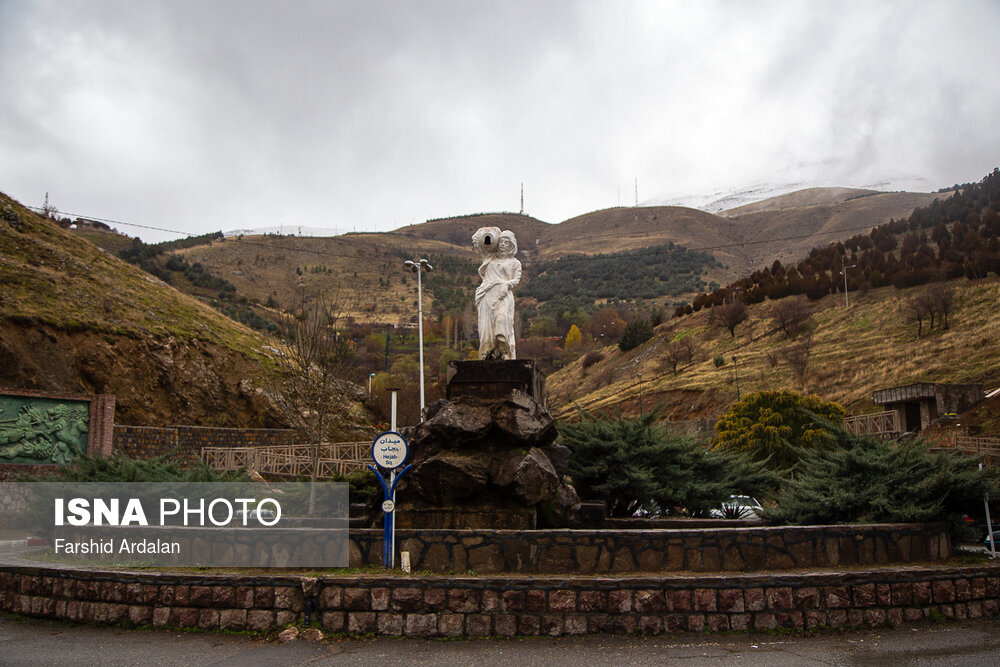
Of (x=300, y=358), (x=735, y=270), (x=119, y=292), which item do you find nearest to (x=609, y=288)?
(x=735, y=270)

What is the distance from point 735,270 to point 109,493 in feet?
362

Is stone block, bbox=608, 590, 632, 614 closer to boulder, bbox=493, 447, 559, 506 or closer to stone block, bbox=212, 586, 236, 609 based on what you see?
boulder, bbox=493, 447, 559, 506

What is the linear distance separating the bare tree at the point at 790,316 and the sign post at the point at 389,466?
46022mm

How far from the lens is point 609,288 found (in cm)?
10125

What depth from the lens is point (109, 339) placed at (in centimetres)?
2573

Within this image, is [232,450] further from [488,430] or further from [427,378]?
[427,378]

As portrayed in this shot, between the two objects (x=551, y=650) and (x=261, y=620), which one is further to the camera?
(x=261, y=620)

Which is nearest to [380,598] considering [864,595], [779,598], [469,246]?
[779,598]

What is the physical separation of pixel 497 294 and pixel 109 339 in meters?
19.7

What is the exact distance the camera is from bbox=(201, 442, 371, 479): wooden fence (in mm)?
23844

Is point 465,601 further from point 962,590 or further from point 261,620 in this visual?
point 962,590

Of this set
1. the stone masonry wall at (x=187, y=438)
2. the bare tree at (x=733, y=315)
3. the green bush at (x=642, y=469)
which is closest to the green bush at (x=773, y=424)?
the green bush at (x=642, y=469)

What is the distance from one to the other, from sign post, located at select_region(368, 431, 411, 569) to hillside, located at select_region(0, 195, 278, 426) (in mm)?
19669

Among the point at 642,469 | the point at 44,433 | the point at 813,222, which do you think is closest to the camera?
the point at 642,469
